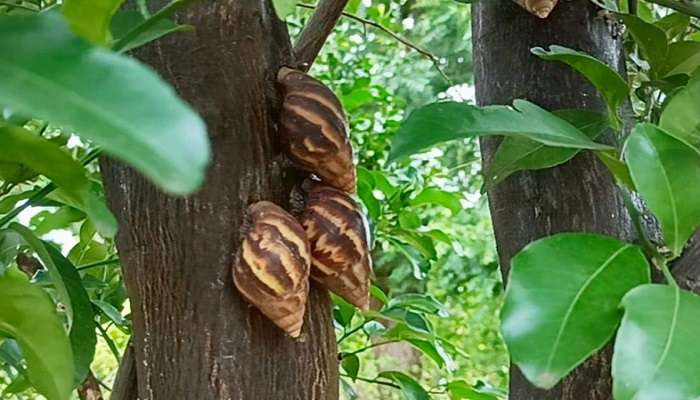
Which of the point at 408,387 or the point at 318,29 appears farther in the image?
the point at 408,387

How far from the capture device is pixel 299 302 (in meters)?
0.45

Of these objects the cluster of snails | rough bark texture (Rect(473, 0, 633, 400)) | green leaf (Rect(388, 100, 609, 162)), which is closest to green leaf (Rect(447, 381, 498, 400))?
rough bark texture (Rect(473, 0, 633, 400))

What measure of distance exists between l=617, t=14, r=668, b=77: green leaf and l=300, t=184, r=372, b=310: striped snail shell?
0.59 ft

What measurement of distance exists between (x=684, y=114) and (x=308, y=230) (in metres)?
0.19

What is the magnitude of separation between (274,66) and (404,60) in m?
2.53

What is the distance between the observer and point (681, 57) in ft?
1.73

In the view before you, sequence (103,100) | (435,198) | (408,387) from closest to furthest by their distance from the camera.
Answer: (103,100)
(408,387)
(435,198)

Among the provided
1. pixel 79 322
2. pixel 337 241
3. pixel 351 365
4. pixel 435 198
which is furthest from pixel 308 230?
pixel 435 198

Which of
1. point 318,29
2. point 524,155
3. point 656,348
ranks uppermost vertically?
point 318,29

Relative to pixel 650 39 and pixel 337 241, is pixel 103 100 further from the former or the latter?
pixel 650 39

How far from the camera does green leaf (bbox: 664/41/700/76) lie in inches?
20.7

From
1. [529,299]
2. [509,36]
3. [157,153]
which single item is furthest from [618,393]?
[509,36]

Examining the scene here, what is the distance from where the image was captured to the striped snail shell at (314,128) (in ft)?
1.53

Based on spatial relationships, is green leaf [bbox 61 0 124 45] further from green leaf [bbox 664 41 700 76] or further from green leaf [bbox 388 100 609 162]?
green leaf [bbox 664 41 700 76]
